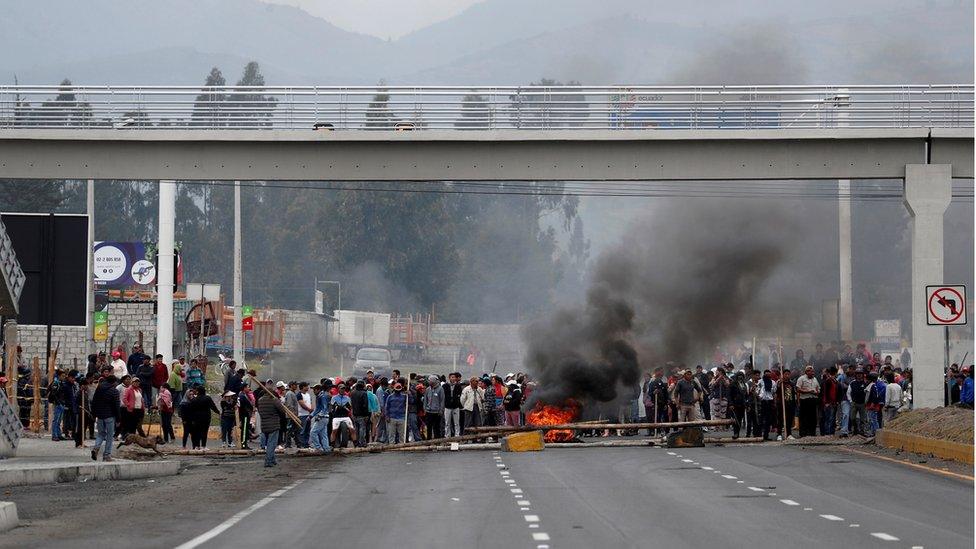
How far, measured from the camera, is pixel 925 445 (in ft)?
90.7

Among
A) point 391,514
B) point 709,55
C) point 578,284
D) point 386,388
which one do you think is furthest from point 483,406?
point 578,284

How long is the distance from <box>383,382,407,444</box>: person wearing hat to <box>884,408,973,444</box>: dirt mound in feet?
34.5

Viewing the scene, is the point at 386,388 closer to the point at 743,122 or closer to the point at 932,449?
the point at 743,122

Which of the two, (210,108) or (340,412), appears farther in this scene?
(210,108)

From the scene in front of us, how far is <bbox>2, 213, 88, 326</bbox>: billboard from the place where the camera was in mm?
33312

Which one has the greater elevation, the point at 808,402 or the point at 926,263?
the point at 926,263

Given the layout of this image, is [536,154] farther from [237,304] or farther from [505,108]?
[237,304]

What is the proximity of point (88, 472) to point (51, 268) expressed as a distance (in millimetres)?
10234

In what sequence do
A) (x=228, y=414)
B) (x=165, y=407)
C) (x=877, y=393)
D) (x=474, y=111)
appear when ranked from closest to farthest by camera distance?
A: 1. (x=877, y=393)
2. (x=228, y=414)
3. (x=165, y=407)
4. (x=474, y=111)

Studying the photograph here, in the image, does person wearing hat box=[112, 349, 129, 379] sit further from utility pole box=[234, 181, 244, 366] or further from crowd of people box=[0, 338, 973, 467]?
utility pole box=[234, 181, 244, 366]

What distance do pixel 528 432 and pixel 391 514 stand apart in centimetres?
1542

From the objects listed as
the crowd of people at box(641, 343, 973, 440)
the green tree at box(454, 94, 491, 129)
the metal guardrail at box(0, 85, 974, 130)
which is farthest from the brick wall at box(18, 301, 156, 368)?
the crowd of people at box(641, 343, 973, 440)

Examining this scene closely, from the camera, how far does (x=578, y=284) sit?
17438cm

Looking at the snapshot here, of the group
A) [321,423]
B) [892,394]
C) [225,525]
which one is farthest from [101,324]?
[225,525]
